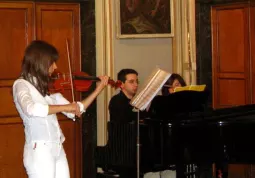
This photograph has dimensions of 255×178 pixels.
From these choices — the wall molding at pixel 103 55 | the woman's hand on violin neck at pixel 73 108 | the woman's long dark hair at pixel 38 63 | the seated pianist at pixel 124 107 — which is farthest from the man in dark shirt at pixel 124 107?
the woman's long dark hair at pixel 38 63

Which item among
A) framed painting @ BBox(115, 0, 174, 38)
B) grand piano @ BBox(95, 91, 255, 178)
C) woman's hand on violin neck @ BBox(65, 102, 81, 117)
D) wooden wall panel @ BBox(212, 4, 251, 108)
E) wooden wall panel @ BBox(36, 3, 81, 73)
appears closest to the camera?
woman's hand on violin neck @ BBox(65, 102, 81, 117)

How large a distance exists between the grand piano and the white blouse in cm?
119

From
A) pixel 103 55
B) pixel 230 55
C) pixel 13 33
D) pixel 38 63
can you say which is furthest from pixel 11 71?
pixel 230 55

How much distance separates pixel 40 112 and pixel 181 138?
5.06 feet

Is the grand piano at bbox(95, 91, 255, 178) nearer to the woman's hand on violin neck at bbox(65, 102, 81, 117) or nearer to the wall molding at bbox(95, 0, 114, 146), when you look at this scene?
the woman's hand on violin neck at bbox(65, 102, 81, 117)

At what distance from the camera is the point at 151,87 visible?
450 cm

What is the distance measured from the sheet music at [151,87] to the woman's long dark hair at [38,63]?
2.90 feet

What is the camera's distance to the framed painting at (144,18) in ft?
22.1

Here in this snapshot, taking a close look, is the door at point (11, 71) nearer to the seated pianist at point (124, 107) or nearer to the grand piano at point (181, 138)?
the seated pianist at point (124, 107)

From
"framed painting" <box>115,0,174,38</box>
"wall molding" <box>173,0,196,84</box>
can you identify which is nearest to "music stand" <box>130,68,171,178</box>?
"framed painting" <box>115,0,174,38</box>

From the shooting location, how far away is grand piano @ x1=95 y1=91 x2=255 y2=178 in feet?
16.1

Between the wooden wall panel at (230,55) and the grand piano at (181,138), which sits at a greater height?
the wooden wall panel at (230,55)

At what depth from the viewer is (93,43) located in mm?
6484

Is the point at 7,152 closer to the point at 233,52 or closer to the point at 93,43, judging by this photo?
the point at 93,43
